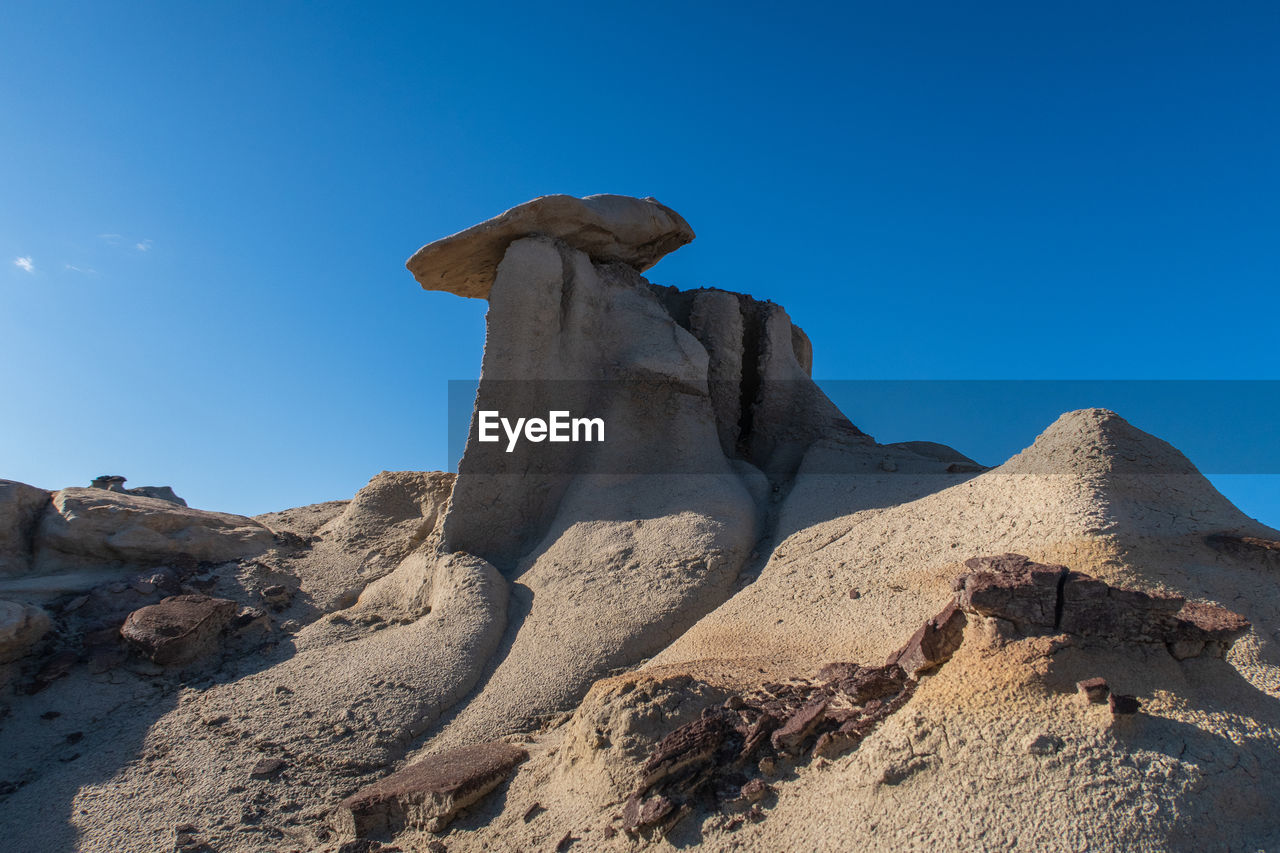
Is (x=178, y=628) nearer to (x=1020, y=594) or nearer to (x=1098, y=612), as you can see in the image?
(x=1020, y=594)

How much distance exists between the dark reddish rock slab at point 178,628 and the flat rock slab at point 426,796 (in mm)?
2712

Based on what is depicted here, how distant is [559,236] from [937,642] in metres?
6.20

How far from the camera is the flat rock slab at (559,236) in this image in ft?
28.1

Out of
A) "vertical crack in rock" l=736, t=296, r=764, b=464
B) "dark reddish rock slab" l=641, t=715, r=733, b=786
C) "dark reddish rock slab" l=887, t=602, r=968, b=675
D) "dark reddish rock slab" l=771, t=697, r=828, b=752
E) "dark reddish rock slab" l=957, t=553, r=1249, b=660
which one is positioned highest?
"vertical crack in rock" l=736, t=296, r=764, b=464

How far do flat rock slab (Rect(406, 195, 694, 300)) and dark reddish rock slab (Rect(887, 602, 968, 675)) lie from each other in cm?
602

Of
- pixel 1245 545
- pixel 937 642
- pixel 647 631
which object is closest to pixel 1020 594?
pixel 937 642

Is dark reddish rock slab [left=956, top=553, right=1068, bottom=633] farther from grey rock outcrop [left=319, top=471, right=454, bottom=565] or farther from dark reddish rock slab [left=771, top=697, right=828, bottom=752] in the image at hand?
grey rock outcrop [left=319, top=471, right=454, bottom=565]

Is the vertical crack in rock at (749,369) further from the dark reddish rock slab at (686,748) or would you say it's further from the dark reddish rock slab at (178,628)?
the dark reddish rock slab at (686,748)

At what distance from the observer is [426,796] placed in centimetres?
423

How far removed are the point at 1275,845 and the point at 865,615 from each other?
2.47 metres

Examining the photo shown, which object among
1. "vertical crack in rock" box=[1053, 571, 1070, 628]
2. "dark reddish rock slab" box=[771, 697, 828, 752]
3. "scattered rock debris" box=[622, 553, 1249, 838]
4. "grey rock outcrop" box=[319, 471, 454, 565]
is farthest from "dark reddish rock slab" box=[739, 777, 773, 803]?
"grey rock outcrop" box=[319, 471, 454, 565]

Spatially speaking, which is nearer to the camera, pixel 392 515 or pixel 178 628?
pixel 178 628

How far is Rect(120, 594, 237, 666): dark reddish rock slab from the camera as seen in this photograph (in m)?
6.41

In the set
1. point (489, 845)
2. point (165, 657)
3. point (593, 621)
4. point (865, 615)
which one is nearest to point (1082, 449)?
point (865, 615)
